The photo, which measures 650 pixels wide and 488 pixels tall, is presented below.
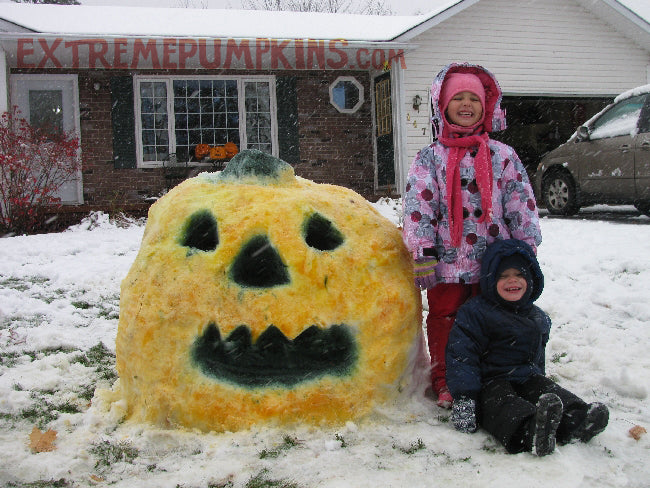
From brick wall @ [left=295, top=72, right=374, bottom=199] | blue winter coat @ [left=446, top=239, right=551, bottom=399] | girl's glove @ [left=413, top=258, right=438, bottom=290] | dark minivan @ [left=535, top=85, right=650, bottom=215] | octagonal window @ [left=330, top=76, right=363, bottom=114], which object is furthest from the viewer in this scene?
octagonal window @ [left=330, top=76, right=363, bottom=114]

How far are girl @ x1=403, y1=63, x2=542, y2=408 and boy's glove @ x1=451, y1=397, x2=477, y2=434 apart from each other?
261 mm

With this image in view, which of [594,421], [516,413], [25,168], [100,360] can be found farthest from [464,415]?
[25,168]

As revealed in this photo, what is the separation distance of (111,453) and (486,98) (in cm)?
240

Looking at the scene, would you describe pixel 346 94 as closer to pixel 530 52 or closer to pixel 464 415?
pixel 530 52

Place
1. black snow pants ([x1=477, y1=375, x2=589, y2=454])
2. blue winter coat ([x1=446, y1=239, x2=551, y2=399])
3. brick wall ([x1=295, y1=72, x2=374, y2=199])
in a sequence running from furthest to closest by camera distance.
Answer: brick wall ([x1=295, y1=72, x2=374, y2=199])
blue winter coat ([x1=446, y1=239, x2=551, y2=399])
black snow pants ([x1=477, y1=375, x2=589, y2=454])

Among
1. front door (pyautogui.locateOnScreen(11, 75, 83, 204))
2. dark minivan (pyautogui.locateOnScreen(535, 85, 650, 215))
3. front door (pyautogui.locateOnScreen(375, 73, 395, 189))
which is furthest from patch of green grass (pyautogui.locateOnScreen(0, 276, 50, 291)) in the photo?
front door (pyautogui.locateOnScreen(375, 73, 395, 189))

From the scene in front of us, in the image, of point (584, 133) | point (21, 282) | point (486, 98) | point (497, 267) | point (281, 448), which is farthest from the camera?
point (584, 133)

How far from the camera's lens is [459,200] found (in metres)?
2.94

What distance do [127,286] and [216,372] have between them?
1.91 ft

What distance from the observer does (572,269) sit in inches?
213

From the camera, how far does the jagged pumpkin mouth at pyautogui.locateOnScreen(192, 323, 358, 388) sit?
247 centimetres

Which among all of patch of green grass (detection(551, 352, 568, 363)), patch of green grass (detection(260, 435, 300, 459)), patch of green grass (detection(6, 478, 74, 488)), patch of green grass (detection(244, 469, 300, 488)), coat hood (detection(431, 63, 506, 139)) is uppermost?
coat hood (detection(431, 63, 506, 139))

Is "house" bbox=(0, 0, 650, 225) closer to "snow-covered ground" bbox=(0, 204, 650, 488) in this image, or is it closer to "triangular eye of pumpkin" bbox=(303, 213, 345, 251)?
"snow-covered ground" bbox=(0, 204, 650, 488)

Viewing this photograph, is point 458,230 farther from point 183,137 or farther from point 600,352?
point 183,137
